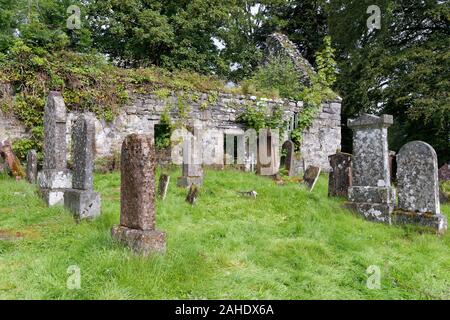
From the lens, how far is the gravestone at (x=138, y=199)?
4.32 meters

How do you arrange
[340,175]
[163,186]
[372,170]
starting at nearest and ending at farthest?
1. [372,170]
2. [163,186]
3. [340,175]

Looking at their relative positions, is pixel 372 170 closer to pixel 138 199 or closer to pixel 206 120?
pixel 138 199

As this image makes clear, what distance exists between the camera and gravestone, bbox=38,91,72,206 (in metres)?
7.04

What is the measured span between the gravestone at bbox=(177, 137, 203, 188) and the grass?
1.62m

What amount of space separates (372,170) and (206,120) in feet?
23.9

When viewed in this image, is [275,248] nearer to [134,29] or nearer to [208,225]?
[208,225]

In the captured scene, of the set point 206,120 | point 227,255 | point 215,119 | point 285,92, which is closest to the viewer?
point 227,255

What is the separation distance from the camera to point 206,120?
13492mm

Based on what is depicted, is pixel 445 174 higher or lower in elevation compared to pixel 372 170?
lower

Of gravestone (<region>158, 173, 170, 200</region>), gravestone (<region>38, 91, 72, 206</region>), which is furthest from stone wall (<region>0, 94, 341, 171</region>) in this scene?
gravestone (<region>158, 173, 170, 200</region>)

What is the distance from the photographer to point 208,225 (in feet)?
19.8

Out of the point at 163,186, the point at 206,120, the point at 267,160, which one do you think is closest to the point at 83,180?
the point at 163,186
